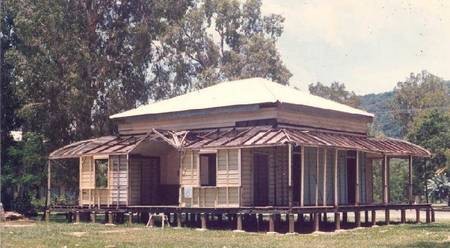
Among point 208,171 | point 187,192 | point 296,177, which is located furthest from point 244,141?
point 296,177

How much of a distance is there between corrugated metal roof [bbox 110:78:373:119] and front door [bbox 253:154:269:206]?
8.29 ft

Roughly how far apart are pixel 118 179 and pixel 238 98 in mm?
6735

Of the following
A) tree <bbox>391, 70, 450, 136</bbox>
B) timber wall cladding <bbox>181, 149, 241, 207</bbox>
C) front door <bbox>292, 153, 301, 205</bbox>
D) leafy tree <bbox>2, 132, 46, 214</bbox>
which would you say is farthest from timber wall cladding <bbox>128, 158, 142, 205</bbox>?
tree <bbox>391, 70, 450, 136</bbox>

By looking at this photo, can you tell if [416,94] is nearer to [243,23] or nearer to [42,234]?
[243,23]

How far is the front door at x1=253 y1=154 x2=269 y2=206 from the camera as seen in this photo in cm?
3119

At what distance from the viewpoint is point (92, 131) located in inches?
1778

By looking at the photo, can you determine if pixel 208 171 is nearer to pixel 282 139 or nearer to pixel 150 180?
pixel 150 180

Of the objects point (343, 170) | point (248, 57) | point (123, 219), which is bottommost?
point (123, 219)

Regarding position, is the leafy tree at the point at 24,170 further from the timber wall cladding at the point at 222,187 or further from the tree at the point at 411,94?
the tree at the point at 411,94

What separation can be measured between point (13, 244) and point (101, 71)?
1008 inches

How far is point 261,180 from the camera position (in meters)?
31.5

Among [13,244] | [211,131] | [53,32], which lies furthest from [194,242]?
[53,32]

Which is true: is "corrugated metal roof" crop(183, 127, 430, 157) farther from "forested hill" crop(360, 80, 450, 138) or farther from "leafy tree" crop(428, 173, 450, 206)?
"forested hill" crop(360, 80, 450, 138)

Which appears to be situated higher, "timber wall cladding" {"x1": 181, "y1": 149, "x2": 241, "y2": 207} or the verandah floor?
"timber wall cladding" {"x1": 181, "y1": 149, "x2": 241, "y2": 207}
